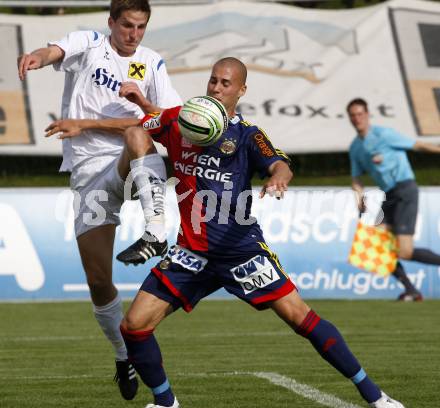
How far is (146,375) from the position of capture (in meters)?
6.71

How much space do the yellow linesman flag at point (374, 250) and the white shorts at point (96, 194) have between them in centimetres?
747

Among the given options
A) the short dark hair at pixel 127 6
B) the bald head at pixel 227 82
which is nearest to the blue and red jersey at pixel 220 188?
the bald head at pixel 227 82

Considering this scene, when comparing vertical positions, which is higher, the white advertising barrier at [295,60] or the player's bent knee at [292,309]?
the player's bent knee at [292,309]

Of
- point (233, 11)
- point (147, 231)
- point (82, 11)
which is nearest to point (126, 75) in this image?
point (147, 231)

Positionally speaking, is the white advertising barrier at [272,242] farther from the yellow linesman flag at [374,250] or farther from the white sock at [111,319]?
the white sock at [111,319]

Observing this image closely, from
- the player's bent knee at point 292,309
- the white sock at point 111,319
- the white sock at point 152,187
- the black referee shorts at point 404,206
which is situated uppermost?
the white sock at point 152,187

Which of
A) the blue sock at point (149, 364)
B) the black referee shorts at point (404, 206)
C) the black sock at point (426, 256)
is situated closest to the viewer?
the blue sock at point (149, 364)

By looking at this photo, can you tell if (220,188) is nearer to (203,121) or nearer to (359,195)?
(203,121)

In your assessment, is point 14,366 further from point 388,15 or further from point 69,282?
point 388,15

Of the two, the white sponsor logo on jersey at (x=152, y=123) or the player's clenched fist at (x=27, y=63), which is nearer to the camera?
the white sponsor logo on jersey at (x=152, y=123)

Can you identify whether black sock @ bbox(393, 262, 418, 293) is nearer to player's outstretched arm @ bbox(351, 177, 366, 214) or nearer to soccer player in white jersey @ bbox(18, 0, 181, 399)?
player's outstretched arm @ bbox(351, 177, 366, 214)

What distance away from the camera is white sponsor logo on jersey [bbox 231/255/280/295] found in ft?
21.7

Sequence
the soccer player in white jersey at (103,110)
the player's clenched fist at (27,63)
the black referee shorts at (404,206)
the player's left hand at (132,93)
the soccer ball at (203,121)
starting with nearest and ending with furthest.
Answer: the soccer ball at (203,121)
the player's clenched fist at (27,63)
the player's left hand at (132,93)
the soccer player in white jersey at (103,110)
the black referee shorts at (404,206)

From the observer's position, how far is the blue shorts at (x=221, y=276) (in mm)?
6609
